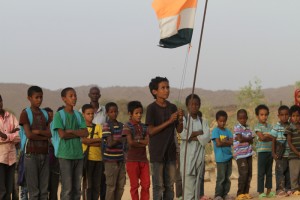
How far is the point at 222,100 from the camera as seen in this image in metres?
79.5

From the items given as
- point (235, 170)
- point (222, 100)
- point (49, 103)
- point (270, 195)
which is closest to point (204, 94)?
point (222, 100)

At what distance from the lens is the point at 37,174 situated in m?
9.86

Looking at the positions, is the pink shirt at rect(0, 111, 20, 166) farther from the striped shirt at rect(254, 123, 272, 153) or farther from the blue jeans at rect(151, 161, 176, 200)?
the striped shirt at rect(254, 123, 272, 153)

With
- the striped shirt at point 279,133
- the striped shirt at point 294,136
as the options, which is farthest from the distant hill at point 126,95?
the striped shirt at point 294,136

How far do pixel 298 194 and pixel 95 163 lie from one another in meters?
→ 3.48

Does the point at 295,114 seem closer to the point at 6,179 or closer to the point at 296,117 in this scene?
the point at 296,117

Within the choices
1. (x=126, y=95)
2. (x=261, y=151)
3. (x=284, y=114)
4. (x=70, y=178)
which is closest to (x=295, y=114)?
(x=284, y=114)

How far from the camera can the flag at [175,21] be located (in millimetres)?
9422

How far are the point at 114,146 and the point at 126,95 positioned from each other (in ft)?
229

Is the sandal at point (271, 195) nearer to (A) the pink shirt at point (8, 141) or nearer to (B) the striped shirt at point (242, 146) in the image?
(B) the striped shirt at point (242, 146)

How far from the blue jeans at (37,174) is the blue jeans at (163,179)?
151 centimetres

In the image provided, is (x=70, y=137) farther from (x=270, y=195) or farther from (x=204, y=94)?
(x=204, y=94)

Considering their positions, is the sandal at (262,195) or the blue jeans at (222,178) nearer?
the blue jeans at (222,178)

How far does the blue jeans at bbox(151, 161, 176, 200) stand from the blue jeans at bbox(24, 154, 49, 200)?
1507 mm
